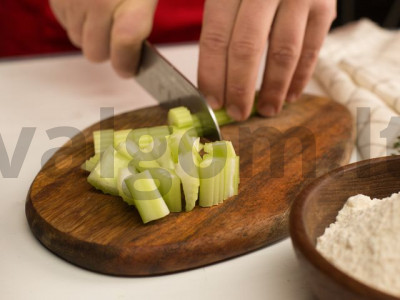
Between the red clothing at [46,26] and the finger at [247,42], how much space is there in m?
0.87

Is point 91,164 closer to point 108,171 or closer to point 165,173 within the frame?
point 108,171

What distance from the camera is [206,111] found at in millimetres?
1317

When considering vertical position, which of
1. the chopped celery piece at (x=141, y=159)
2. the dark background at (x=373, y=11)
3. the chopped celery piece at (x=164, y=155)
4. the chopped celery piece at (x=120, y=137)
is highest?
the chopped celery piece at (x=164, y=155)

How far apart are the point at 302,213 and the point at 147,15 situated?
3.26 feet

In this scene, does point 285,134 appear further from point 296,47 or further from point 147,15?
point 147,15

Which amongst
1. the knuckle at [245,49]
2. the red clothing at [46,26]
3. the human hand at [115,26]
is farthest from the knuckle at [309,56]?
the red clothing at [46,26]

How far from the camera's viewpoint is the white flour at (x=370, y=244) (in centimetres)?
72

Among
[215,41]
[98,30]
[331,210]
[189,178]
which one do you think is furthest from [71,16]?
[331,210]

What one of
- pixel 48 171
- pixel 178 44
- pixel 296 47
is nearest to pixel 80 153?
pixel 48 171

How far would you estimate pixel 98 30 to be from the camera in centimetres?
163

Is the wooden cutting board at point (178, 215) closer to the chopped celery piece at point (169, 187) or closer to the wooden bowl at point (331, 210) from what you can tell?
the chopped celery piece at point (169, 187)

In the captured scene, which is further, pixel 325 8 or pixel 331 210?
pixel 325 8

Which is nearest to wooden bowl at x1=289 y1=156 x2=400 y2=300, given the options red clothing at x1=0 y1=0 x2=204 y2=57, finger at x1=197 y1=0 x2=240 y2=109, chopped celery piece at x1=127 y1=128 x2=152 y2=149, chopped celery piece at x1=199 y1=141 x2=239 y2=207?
chopped celery piece at x1=199 y1=141 x2=239 y2=207

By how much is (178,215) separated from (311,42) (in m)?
0.72
